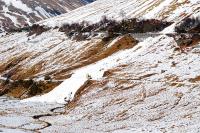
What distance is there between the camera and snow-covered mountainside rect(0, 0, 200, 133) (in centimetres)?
8412

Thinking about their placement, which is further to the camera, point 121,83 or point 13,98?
point 13,98

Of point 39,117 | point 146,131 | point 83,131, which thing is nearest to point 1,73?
point 39,117

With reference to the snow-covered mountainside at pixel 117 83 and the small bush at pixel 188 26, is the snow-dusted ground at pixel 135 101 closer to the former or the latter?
the snow-covered mountainside at pixel 117 83

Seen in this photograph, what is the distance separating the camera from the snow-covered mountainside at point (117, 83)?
84125 millimetres

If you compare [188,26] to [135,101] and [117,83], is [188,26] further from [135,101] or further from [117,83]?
[135,101]

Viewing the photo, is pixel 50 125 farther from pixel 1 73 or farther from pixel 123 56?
pixel 1 73

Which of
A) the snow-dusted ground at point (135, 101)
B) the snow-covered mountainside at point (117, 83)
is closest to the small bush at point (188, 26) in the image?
the snow-covered mountainside at point (117, 83)

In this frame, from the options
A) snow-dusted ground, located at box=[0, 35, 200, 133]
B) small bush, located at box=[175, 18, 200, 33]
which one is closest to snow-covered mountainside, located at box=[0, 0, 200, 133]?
snow-dusted ground, located at box=[0, 35, 200, 133]

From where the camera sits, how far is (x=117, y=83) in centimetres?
11769

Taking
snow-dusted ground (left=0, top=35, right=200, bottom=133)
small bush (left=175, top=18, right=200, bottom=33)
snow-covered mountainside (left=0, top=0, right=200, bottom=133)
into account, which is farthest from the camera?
small bush (left=175, top=18, right=200, bottom=33)

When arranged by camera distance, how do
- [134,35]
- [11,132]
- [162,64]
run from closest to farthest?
1. [11,132]
2. [162,64]
3. [134,35]

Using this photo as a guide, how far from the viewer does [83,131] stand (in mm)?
79688

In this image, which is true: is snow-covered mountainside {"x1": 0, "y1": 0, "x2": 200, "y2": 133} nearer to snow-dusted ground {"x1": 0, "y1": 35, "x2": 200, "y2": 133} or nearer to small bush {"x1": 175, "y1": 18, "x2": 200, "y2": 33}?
snow-dusted ground {"x1": 0, "y1": 35, "x2": 200, "y2": 133}

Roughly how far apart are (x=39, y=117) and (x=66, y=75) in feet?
155
